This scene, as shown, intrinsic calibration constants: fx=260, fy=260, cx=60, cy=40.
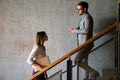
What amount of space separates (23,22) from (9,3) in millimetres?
517

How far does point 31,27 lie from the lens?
5.70m

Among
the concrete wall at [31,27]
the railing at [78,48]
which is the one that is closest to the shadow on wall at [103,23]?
the concrete wall at [31,27]

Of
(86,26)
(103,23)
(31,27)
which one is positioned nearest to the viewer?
(86,26)

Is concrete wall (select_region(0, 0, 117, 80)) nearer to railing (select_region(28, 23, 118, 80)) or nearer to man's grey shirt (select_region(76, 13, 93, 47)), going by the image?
man's grey shirt (select_region(76, 13, 93, 47))

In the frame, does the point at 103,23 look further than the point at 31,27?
No

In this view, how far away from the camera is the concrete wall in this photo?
5590 millimetres

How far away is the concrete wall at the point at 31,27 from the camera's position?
220 inches

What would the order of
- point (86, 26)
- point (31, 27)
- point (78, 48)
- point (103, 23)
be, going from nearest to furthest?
point (78, 48) → point (86, 26) → point (103, 23) → point (31, 27)

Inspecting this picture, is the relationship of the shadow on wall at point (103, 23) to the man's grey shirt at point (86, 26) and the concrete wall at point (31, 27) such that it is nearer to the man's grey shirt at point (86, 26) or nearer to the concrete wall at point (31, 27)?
the concrete wall at point (31, 27)

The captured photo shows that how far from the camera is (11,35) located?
5.76 meters

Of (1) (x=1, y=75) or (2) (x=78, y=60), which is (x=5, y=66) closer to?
(1) (x=1, y=75)

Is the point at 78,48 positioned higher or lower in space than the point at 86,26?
lower

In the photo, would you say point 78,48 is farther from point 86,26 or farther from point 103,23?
point 103,23

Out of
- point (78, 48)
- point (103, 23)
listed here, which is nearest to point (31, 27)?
point (103, 23)
